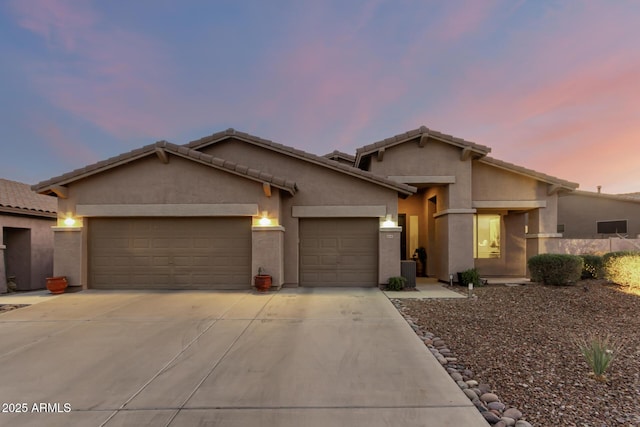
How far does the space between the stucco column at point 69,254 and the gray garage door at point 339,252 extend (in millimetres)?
7324

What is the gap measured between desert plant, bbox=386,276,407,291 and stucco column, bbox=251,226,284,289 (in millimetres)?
3686

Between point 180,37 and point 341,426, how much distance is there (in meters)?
19.2

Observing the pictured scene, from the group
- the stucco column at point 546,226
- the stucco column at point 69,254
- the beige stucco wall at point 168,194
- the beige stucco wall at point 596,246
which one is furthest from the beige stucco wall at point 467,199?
the stucco column at point 69,254

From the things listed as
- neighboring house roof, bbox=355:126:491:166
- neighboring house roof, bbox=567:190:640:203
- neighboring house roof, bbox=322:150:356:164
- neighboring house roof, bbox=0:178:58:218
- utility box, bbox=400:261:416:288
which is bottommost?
utility box, bbox=400:261:416:288

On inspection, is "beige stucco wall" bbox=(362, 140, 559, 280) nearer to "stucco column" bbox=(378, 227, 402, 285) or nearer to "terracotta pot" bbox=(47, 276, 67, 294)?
"stucco column" bbox=(378, 227, 402, 285)

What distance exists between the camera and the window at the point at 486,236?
13.8 metres

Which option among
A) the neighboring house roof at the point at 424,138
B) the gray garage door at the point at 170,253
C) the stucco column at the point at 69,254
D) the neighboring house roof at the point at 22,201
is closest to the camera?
the stucco column at the point at 69,254

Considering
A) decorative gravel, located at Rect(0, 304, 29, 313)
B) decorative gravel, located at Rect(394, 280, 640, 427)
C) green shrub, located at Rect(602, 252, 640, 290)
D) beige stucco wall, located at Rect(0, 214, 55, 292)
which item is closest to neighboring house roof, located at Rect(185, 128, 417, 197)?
decorative gravel, located at Rect(394, 280, 640, 427)

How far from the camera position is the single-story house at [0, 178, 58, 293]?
12523 mm

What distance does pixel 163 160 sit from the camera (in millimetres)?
9984

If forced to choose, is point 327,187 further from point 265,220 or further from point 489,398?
point 489,398

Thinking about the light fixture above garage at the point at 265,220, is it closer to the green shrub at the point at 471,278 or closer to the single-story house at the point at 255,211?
the single-story house at the point at 255,211

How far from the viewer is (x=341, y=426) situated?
291 cm

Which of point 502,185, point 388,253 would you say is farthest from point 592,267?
point 388,253
